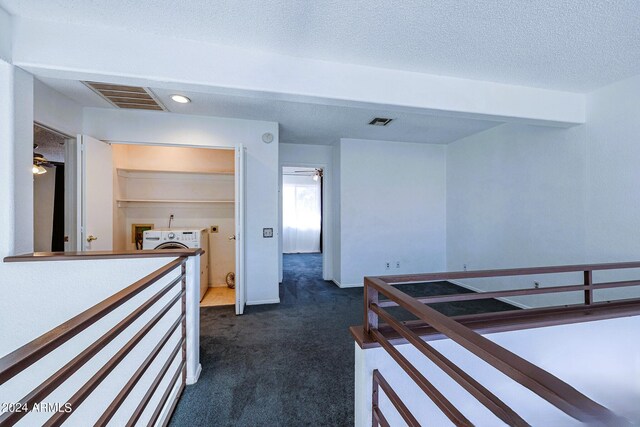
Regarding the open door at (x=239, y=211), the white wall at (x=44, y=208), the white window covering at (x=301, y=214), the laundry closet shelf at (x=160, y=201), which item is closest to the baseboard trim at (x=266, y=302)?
the open door at (x=239, y=211)

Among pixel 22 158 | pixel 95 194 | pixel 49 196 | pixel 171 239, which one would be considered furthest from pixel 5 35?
pixel 49 196

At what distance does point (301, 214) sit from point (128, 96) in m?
5.29

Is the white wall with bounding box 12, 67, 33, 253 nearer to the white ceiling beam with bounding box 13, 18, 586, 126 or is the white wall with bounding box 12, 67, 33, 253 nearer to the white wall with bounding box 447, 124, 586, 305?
the white ceiling beam with bounding box 13, 18, 586, 126

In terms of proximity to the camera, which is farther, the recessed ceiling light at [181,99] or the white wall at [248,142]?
the white wall at [248,142]

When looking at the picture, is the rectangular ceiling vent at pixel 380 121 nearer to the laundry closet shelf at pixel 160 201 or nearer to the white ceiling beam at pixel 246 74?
the white ceiling beam at pixel 246 74

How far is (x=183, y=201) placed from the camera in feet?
12.5

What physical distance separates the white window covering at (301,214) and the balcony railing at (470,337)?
20.7 feet

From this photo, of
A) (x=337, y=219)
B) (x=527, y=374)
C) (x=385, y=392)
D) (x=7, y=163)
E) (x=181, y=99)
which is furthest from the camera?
(x=337, y=219)

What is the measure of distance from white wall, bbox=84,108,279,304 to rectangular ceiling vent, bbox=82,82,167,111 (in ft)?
0.63

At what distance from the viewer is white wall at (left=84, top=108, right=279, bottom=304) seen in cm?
290

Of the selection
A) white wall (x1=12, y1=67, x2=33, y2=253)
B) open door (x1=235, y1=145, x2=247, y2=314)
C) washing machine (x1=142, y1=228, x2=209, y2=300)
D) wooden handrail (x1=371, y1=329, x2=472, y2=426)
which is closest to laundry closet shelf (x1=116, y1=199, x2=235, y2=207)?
washing machine (x1=142, y1=228, x2=209, y2=300)

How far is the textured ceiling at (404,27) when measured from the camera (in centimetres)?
143

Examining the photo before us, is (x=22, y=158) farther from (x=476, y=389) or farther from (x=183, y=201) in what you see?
(x=476, y=389)

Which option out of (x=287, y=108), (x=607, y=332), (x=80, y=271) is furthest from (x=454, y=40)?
(x=80, y=271)
